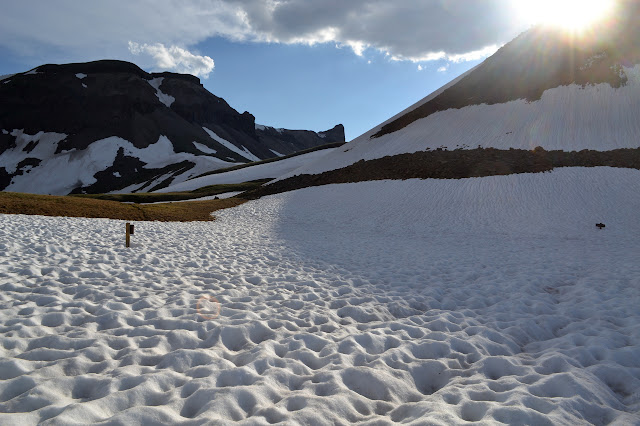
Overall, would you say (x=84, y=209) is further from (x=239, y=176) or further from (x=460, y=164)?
(x=239, y=176)

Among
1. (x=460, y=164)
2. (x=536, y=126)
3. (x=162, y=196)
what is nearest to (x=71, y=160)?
(x=162, y=196)

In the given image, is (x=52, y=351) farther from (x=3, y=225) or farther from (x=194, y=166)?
(x=194, y=166)

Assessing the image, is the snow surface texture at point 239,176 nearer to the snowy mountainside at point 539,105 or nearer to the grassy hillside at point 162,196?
the grassy hillside at point 162,196

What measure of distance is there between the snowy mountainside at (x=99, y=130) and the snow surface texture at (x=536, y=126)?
192 feet

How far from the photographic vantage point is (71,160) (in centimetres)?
9881

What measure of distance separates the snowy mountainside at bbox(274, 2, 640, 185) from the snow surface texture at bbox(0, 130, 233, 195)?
184ft

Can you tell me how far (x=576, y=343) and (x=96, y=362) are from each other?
25.7ft

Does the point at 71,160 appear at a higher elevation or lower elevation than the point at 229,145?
lower

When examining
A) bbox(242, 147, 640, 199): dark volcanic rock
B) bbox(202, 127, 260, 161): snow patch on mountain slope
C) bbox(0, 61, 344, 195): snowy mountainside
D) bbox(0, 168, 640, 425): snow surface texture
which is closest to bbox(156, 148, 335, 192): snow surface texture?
bbox(242, 147, 640, 199): dark volcanic rock

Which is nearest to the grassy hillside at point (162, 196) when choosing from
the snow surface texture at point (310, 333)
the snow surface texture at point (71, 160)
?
the snow surface texture at point (310, 333)

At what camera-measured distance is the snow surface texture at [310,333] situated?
399 cm

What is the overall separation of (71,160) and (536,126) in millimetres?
115837

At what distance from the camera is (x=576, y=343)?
19.3 feet

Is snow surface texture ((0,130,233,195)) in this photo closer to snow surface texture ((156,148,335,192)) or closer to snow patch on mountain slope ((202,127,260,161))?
snow surface texture ((156,148,335,192))
